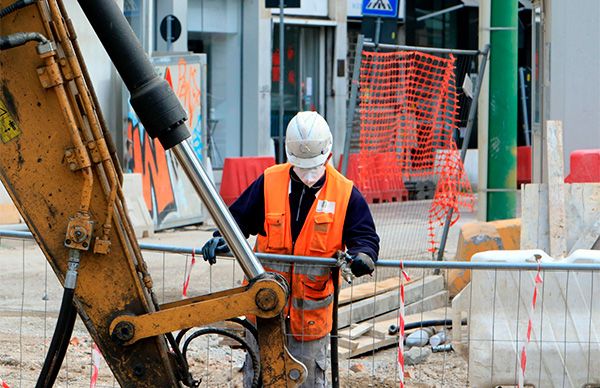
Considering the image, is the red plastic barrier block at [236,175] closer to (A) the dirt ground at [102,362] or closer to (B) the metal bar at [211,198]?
(A) the dirt ground at [102,362]

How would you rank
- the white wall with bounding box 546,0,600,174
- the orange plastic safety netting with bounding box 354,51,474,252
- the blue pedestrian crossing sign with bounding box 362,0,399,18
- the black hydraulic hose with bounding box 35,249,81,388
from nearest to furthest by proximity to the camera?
the black hydraulic hose with bounding box 35,249,81,388 < the white wall with bounding box 546,0,600,174 < the orange plastic safety netting with bounding box 354,51,474,252 < the blue pedestrian crossing sign with bounding box 362,0,399,18

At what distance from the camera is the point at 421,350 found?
8680 mm

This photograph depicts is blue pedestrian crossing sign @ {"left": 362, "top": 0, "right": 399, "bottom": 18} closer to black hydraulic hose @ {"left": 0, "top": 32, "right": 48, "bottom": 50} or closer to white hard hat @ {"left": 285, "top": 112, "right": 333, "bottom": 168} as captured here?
white hard hat @ {"left": 285, "top": 112, "right": 333, "bottom": 168}

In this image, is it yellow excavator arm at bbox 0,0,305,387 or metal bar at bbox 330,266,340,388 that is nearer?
yellow excavator arm at bbox 0,0,305,387

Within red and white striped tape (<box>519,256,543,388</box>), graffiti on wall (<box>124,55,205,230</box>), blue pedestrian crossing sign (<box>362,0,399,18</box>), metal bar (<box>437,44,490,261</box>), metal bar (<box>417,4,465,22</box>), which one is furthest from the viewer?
metal bar (<box>417,4,465,22</box>)

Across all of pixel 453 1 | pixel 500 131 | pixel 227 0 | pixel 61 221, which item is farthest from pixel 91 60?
pixel 453 1

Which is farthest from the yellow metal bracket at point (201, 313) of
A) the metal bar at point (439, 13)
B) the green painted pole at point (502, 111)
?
the metal bar at point (439, 13)

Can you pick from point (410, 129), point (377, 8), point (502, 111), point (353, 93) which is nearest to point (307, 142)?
point (353, 93)

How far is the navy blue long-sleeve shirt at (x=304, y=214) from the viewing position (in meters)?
6.21

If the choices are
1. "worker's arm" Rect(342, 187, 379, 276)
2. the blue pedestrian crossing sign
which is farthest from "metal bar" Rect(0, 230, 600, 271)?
the blue pedestrian crossing sign

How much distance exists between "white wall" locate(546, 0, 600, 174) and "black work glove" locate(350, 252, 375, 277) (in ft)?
18.9

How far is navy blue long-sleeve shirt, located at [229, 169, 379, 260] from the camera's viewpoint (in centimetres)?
621

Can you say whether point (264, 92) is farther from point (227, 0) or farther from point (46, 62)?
point (46, 62)

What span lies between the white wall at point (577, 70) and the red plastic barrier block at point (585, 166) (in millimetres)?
1544
